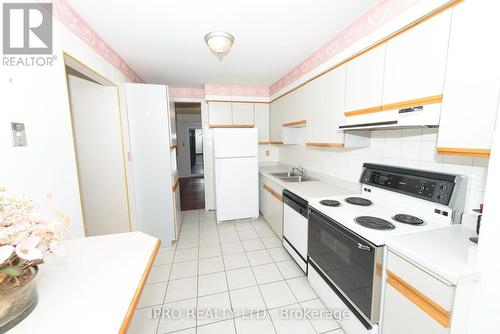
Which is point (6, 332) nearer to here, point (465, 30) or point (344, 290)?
point (344, 290)

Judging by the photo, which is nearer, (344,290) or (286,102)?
(344,290)

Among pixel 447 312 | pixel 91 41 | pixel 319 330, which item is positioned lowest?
pixel 319 330

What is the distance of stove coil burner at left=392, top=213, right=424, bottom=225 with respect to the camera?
4.44 feet

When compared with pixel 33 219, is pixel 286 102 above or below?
above

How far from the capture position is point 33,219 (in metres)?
0.68

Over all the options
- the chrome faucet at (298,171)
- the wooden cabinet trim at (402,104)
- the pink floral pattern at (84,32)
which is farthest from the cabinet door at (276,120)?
the pink floral pattern at (84,32)

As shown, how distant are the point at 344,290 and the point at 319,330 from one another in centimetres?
39

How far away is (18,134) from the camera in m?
1.04

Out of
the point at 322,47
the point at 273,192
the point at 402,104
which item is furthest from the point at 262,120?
the point at 402,104

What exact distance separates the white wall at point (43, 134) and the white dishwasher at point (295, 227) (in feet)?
6.22

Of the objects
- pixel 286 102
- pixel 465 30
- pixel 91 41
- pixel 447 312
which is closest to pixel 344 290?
pixel 447 312

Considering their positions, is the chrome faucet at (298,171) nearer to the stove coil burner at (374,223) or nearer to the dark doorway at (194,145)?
the stove coil burner at (374,223)

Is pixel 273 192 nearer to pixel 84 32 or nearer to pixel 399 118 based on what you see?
pixel 399 118

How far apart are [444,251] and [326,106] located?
154 centimetres
